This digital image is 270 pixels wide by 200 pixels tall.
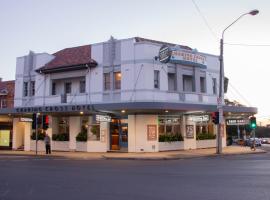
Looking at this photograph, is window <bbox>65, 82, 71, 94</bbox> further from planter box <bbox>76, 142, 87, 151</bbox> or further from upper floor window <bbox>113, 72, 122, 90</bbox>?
upper floor window <bbox>113, 72, 122, 90</bbox>

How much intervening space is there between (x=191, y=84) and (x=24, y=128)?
17.8 meters

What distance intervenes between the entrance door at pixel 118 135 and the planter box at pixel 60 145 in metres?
4.64

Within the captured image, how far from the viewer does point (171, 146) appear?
33906mm

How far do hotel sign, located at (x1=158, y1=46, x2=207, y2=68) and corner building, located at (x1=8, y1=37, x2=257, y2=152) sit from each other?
0.08 metres

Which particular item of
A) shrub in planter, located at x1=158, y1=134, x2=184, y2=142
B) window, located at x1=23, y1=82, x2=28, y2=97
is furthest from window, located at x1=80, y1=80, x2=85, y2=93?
shrub in planter, located at x1=158, y1=134, x2=184, y2=142

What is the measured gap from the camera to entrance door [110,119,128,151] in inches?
1303

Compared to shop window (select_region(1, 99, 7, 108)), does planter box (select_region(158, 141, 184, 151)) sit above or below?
below

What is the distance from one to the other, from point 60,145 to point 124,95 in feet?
27.6

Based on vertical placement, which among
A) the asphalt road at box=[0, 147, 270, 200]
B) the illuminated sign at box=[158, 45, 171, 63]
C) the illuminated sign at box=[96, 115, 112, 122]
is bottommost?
the asphalt road at box=[0, 147, 270, 200]

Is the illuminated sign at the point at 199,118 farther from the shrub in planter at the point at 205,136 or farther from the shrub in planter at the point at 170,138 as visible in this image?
the shrub in planter at the point at 205,136

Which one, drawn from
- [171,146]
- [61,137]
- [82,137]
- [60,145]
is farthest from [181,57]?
[60,145]

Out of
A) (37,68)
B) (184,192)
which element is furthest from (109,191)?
(37,68)

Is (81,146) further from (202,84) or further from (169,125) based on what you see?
(202,84)

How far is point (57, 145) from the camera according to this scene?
36.4 meters
